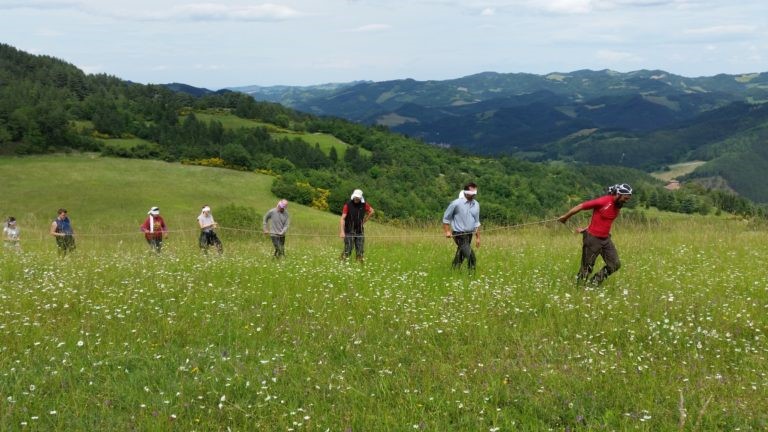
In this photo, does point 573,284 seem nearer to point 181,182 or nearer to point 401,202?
point 181,182

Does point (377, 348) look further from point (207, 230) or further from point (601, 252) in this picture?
point (207, 230)

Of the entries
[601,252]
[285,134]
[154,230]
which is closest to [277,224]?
[154,230]

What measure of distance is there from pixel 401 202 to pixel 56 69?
108589mm

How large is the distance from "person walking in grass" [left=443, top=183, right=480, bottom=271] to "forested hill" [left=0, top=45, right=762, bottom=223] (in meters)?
54.0

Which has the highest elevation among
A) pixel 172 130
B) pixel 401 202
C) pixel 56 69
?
pixel 56 69

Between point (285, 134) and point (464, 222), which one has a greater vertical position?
point (285, 134)

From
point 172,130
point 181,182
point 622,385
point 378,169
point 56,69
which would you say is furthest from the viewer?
point 56,69

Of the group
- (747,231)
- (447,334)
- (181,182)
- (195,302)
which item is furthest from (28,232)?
(181,182)

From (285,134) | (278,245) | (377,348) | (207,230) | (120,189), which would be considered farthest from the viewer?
(285,134)

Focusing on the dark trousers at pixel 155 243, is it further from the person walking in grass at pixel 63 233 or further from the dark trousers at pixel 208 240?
the person walking in grass at pixel 63 233

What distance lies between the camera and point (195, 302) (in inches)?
373

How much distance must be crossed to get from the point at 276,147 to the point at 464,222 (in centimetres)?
10971

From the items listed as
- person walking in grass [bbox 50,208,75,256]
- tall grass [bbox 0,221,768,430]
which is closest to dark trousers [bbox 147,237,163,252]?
person walking in grass [bbox 50,208,75,256]

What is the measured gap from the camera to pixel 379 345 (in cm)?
761
